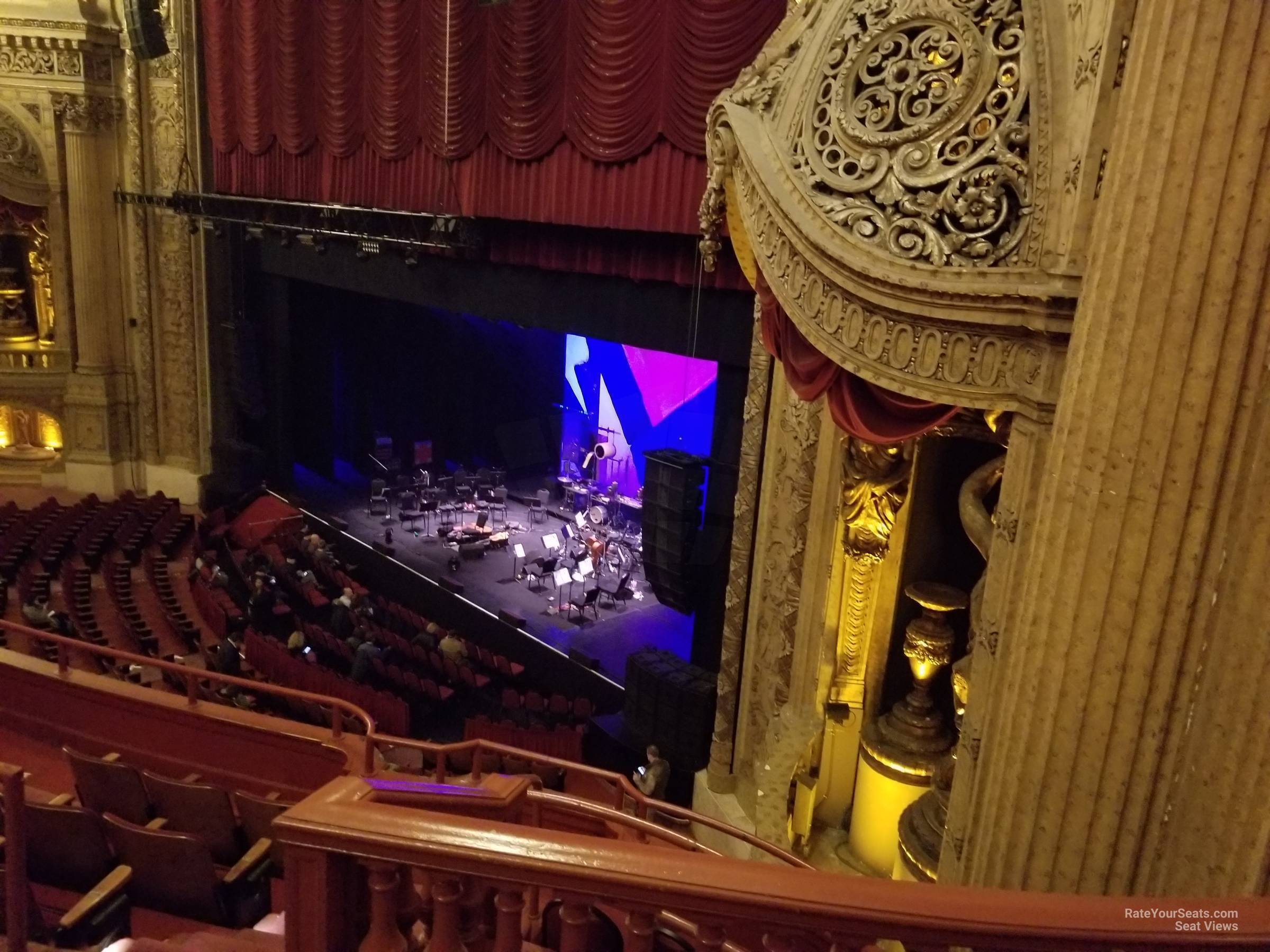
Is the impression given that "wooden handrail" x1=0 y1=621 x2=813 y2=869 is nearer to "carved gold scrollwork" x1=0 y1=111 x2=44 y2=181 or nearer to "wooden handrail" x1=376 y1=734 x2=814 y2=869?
"wooden handrail" x1=376 y1=734 x2=814 y2=869

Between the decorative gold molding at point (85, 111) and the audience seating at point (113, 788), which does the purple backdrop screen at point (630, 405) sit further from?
the audience seating at point (113, 788)

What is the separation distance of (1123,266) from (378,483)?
1333 cm

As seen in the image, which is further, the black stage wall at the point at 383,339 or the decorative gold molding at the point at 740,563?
the black stage wall at the point at 383,339

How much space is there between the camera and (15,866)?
2.59m

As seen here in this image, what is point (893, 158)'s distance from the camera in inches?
102

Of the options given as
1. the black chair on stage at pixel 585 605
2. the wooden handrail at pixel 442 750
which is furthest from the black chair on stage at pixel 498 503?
the wooden handrail at pixel 442 750

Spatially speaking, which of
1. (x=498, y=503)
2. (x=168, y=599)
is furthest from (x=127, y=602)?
(x=498, y=503)

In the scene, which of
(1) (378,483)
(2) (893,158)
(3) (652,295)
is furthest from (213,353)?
(2) (893,158)

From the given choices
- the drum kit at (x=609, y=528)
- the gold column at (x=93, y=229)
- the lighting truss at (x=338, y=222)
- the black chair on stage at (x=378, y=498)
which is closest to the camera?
the lighting truss at (x=338, y=222)

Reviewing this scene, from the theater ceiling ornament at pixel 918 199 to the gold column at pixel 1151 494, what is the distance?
0.23 m

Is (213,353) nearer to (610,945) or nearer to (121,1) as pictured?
(121,1)

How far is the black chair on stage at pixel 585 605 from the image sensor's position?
400 inches

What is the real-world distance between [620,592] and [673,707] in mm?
3791

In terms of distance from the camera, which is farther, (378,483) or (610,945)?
(378,483)
